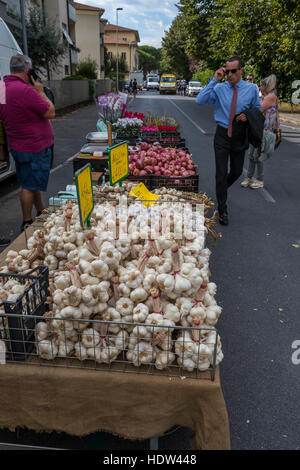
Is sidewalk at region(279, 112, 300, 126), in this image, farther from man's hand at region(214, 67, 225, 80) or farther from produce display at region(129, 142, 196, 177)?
man's hand at region(214, 67, 225, 80)

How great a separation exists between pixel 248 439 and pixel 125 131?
20.0 ft

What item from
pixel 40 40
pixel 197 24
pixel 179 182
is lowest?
pixel 179 182

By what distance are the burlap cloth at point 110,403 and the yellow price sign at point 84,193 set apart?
86cm

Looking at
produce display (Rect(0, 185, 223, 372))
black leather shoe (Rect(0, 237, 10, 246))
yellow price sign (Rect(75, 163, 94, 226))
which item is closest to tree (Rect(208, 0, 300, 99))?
black leather shoe (Rect(0, 237, 10, 246))

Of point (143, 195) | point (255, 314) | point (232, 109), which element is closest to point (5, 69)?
point (232, 109)

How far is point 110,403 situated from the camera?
1.95 meters

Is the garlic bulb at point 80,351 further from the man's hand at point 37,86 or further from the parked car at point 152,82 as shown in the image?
the parked car at point 152,82

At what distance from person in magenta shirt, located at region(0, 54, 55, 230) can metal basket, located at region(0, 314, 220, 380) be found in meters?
3.12

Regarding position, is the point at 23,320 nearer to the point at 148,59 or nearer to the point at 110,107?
the point at 110,107

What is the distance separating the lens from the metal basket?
1.92 m

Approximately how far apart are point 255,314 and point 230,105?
2.88 meters

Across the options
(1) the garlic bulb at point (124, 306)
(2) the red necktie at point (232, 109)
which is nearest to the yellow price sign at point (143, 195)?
(1) the garlic bulb at point (124, 306)

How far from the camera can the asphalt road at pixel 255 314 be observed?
8.14 ft

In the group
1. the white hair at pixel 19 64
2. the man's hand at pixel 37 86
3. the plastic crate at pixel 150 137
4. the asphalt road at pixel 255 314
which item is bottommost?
the asphalt road at pixel 255 314
